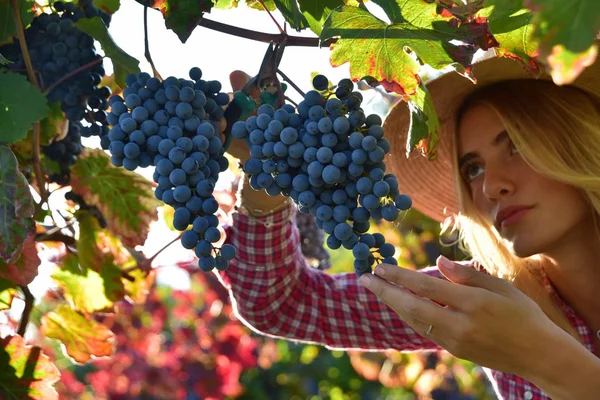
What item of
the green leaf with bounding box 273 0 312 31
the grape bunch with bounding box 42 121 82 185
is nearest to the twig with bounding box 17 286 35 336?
the grape bunch with bounding box 42 121 82 185

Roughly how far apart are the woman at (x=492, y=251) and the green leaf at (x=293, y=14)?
0.33 meters

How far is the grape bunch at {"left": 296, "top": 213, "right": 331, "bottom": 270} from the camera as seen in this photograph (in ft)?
6.04

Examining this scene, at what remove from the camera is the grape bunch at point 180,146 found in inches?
32.1

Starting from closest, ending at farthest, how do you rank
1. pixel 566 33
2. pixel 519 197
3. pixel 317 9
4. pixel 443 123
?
1. pixel 566 33
2. pixel 317 9
3. pixel 519 197
4. pixel 443 123

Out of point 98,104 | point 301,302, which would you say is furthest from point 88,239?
point 301,302

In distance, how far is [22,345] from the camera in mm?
1118

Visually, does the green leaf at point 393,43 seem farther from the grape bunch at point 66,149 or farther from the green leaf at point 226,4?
the grape bunch at point 66,149

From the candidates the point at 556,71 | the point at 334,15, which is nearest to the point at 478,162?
the point at 334,15

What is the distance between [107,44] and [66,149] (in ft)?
0.89

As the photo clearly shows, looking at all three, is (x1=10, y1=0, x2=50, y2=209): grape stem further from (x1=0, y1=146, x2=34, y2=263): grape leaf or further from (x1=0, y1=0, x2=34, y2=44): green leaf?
(x1=0, y1=146, x2=34, y2=263): grape leaf

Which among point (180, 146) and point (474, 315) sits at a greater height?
point (180, 146)

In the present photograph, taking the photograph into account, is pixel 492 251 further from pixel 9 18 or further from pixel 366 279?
pixel 9 18

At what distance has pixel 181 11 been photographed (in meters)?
0.88

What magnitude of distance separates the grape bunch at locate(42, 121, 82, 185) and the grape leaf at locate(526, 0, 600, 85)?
35.1 inches
